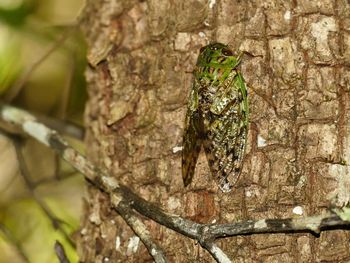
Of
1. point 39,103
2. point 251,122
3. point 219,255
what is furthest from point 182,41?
point 39,103

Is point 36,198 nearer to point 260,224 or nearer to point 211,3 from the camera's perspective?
point 211,3

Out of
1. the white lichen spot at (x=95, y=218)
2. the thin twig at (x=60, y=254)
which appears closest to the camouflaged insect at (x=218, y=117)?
the white lichen spot at (x=95, y=218)

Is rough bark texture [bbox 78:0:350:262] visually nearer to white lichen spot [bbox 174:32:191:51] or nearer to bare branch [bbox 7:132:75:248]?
white lichen spot [bbox 174:32:191:51]

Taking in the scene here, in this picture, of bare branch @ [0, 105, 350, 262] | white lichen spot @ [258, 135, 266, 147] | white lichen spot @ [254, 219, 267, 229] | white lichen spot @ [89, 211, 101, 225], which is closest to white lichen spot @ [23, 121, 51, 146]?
bare branch @ [0, 105, 350, 262]

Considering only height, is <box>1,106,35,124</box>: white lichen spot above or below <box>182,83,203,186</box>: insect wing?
above

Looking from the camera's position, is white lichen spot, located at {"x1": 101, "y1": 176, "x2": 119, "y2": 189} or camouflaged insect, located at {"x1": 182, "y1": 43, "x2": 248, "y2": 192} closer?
camouflaged insect, located at {"x1": 182, "y1": 43, "x2": 248, "y2": 192}

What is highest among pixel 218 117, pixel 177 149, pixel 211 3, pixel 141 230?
pixel 211 3

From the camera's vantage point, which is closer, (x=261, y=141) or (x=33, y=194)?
(x=261, y=141)

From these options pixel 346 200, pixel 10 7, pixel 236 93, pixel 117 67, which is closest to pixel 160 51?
pixel 117 67

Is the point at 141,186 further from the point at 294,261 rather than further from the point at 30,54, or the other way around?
the point at 30,54
